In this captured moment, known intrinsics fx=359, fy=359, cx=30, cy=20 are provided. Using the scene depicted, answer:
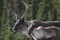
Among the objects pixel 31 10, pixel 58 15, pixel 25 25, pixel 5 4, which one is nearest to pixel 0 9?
pixel 5 4

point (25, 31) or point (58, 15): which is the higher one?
point (25, 31)

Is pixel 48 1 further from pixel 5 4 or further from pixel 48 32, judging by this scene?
pixel 48 32

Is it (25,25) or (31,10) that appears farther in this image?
(31,10)

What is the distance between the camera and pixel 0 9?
32281 mm

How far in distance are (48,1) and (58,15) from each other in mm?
2409

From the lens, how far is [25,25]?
9.05 meters

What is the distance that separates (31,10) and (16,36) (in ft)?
34.8

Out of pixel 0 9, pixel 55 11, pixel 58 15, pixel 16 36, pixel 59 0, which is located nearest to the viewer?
pixel 16 36

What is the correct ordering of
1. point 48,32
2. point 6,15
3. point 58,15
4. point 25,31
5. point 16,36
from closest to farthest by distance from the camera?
point 48,32, point 25,31, point 16,36, point 58,15, point 6,15

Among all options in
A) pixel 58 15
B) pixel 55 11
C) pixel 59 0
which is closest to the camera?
pixel 58 15

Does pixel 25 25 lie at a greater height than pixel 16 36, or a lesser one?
greater

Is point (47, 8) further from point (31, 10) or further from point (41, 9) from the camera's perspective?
point (31, 10)

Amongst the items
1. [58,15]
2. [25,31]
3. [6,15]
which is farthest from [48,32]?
[6,15]

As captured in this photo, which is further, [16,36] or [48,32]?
[16,36]
